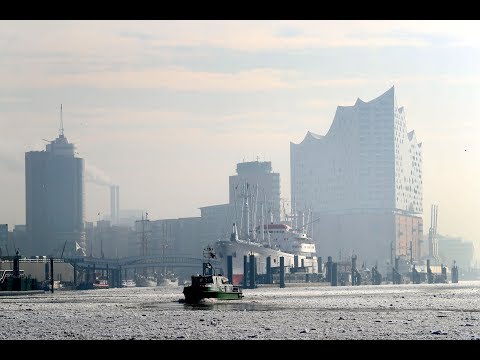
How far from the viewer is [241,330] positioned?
54938 mm

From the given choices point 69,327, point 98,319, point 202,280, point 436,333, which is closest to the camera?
point 436,333
